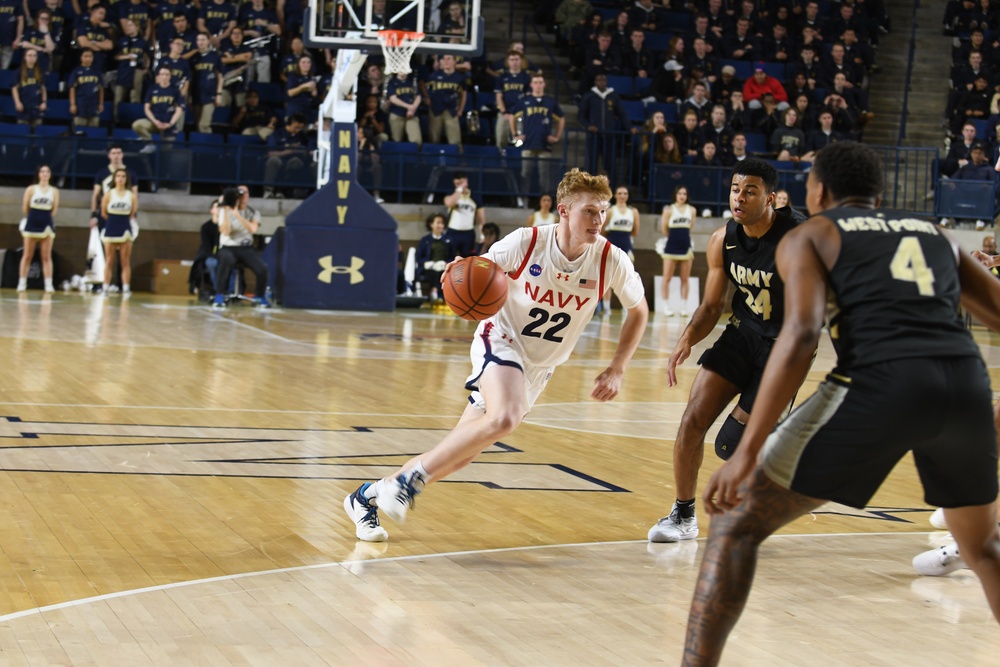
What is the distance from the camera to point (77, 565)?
4.93 m

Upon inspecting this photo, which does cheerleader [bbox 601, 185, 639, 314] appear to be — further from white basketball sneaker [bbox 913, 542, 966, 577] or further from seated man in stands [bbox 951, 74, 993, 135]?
white basketball sneaker [bbox 913, 542, 966, 577]

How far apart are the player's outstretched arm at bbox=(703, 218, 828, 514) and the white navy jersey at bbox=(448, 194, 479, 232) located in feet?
58.2

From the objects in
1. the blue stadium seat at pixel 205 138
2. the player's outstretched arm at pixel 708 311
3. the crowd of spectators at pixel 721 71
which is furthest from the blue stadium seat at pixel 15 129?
the player's outstretched arm at pixel 708 311

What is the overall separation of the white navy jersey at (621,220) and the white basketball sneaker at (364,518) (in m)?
15.6

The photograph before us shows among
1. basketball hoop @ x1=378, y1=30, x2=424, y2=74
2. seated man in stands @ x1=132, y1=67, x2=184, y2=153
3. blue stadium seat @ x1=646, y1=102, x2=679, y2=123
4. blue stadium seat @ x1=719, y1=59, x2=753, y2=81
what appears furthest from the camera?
blue stadium seat @ x1=719, y1=59, x2=753, y2=81

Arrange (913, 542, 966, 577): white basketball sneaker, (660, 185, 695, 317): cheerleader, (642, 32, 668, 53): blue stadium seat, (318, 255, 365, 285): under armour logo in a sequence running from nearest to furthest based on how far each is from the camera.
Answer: (913, 542, 966, 577): white basketball sneaker < (318, 255, 365, 285): under armour logo < (660, 185, 695, 317): cheerleader < (642, 32, 668, 53): blue stadium seat

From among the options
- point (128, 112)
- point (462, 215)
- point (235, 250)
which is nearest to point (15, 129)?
point (128, 112)

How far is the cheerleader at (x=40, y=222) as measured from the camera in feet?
65.0

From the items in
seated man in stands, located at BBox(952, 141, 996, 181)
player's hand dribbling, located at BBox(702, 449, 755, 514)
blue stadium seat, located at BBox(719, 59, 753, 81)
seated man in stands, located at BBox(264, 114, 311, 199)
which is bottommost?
player's hand dribbling, located at BBox(702, 449, 755, 514)

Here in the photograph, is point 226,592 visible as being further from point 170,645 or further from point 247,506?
point 247,506

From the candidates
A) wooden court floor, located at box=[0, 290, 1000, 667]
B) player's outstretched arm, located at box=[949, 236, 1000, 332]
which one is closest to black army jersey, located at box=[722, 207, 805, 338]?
wooden court floor, located at box=[0, 290, 1000, 667]

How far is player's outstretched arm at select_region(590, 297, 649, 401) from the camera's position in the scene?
5633 millimetres

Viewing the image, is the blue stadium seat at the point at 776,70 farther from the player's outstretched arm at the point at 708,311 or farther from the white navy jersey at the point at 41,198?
the player's outstretched arm at the point at 708,311

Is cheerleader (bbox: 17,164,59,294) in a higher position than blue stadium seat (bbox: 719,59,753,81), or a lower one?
lower
